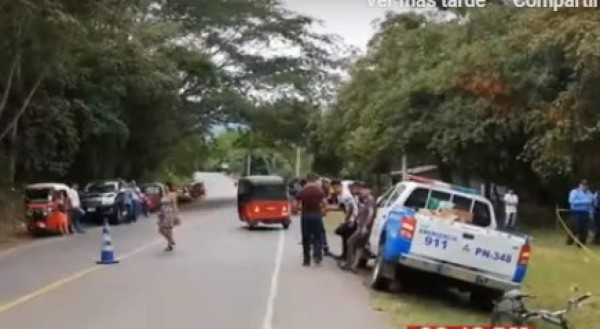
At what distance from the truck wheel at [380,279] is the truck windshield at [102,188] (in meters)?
26.6

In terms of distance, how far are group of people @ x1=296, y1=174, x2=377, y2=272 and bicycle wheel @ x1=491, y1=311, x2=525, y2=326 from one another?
27.7 ft

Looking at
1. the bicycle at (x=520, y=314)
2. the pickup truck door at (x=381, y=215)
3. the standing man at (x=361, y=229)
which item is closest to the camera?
the bicycle at (x=520, y=314)

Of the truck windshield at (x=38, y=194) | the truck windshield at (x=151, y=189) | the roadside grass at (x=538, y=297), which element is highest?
the truck windshield at (x=38, y=194)

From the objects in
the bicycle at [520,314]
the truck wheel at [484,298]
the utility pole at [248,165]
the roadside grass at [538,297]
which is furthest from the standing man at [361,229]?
the utility pole at [248,165]

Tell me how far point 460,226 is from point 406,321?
8.56 feet

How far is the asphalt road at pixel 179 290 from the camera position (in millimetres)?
13742

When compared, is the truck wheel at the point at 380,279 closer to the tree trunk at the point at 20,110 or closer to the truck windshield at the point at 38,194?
the truck windshield at the point at 38,194

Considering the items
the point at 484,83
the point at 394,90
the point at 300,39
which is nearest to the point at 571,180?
the point at 484,83

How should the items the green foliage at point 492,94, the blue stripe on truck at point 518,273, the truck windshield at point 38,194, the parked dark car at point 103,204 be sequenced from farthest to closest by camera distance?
1. the parked dark car at point 103,204
2. the truck windshield at point 38,194
3. the green foliage at point 492,94
4. the blue stripe on truck at point 518,273

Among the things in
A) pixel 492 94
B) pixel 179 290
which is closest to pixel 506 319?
pixel 179 290

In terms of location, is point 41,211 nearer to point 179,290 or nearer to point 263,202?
point 263,202

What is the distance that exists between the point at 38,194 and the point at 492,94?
1542cm

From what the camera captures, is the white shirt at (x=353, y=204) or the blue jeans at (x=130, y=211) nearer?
the white shirt at (x=353, y=204)

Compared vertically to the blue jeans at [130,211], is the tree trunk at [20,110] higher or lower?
higher
